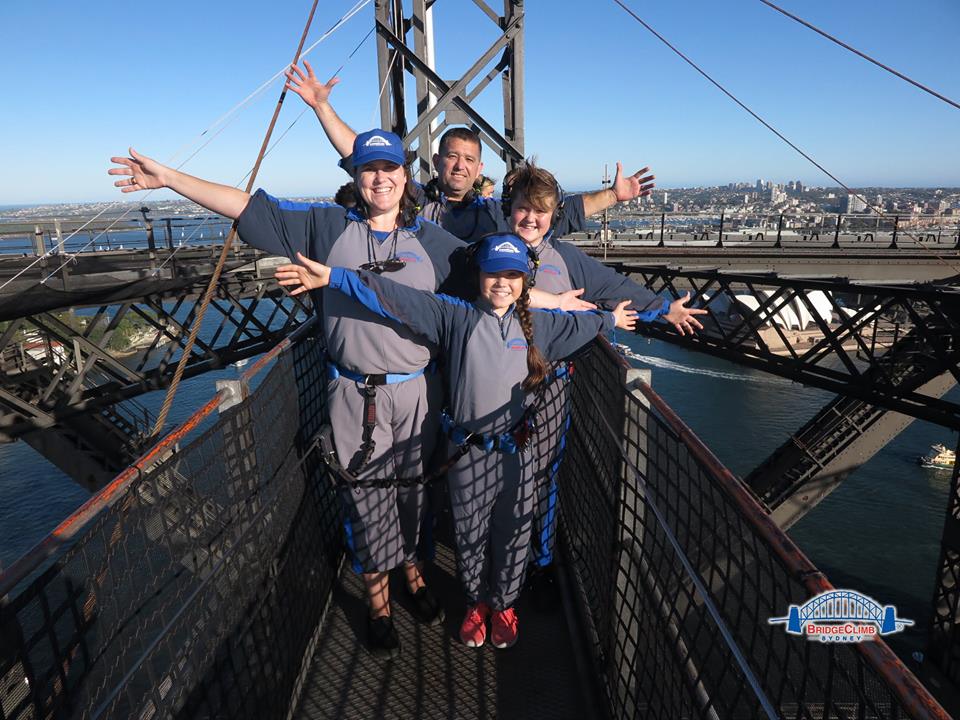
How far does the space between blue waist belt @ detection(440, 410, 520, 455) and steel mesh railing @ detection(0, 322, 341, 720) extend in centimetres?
93

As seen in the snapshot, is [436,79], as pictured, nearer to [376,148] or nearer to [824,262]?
[376,148]

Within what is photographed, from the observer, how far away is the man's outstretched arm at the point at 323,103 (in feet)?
11.9

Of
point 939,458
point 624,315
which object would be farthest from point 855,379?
point 939,458

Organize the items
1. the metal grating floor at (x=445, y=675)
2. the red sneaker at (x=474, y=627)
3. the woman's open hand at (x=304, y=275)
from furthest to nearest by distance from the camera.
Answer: the red sneaker at (x=474, y=627)
the metal grating floor at (x=445, y=675)
the woman's open hand at (x=304, y=275)

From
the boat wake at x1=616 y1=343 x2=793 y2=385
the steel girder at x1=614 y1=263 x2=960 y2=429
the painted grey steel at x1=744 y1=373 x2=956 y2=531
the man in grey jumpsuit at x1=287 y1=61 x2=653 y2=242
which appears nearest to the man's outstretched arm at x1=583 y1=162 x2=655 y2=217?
the man in grey jumpsuit at x1=287 y1=61 x2=653 y2=242

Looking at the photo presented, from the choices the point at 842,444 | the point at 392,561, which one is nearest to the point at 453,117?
the point at 392,561

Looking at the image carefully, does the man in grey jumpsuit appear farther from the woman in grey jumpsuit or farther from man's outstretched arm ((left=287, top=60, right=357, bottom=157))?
the woman in grey jumpsuit

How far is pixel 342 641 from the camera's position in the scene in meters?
3.46

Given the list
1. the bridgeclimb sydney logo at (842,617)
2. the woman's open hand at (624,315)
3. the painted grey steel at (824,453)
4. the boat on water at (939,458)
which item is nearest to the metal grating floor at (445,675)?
the woman's open hand at (624,315)

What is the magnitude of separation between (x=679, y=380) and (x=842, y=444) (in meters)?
33.0

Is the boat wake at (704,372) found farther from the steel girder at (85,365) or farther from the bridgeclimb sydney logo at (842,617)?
the bridgeclimb sydney logo at (842,617)

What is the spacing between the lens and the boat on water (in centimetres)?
2952

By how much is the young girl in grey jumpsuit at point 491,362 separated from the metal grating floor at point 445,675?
0.52 m

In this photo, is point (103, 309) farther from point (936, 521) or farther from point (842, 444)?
point (936, 521)
